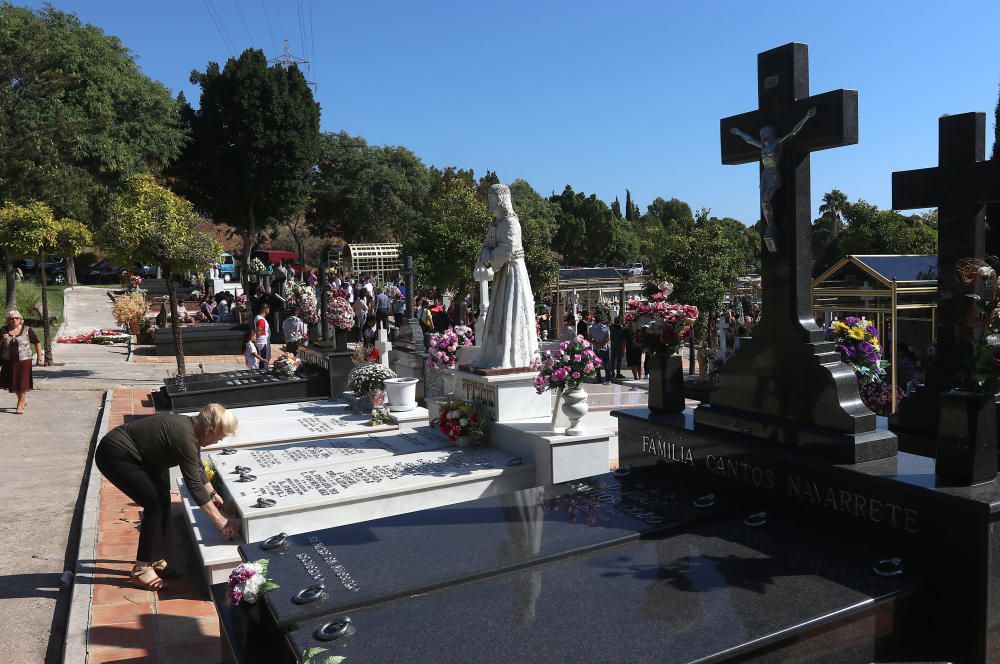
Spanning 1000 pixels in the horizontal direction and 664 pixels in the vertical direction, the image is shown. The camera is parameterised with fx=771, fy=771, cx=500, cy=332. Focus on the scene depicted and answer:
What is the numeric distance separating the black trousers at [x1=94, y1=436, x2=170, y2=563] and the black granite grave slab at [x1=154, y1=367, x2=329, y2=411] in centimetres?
609

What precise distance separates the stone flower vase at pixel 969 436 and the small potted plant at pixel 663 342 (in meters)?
2.35

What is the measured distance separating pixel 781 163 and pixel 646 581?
3.02m

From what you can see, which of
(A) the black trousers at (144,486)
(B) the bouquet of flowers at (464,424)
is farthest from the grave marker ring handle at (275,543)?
(B) the bouquet of flowers at (464,424)

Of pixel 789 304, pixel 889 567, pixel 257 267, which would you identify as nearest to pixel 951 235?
pixel 789 304

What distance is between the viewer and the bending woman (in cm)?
567

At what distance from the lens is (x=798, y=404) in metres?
5.05

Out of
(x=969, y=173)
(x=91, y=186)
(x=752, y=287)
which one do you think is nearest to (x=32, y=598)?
(x=969, y=173)

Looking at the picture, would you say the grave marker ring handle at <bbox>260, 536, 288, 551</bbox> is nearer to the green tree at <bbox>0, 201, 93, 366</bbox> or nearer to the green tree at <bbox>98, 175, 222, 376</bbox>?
the green tree at <bbox>98, 175, 222, 376</bbox>

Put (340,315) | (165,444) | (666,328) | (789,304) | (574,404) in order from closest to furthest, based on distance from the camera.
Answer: (789,304)
(165,444)
(666,328)
(574,404)
(340,315)

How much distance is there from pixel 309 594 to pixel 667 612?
1819 millimetres

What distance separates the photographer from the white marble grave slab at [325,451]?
26.9ft

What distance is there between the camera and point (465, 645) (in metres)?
3.47

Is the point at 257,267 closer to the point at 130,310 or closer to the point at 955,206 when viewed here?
the point at 130,310

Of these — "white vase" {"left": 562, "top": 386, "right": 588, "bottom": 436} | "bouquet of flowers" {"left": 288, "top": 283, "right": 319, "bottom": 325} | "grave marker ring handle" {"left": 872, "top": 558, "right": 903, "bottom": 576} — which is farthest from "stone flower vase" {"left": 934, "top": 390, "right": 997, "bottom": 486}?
"bouquet of flowers" {"left": 288, "top": 283, "right": 319, "bottom": 325}
